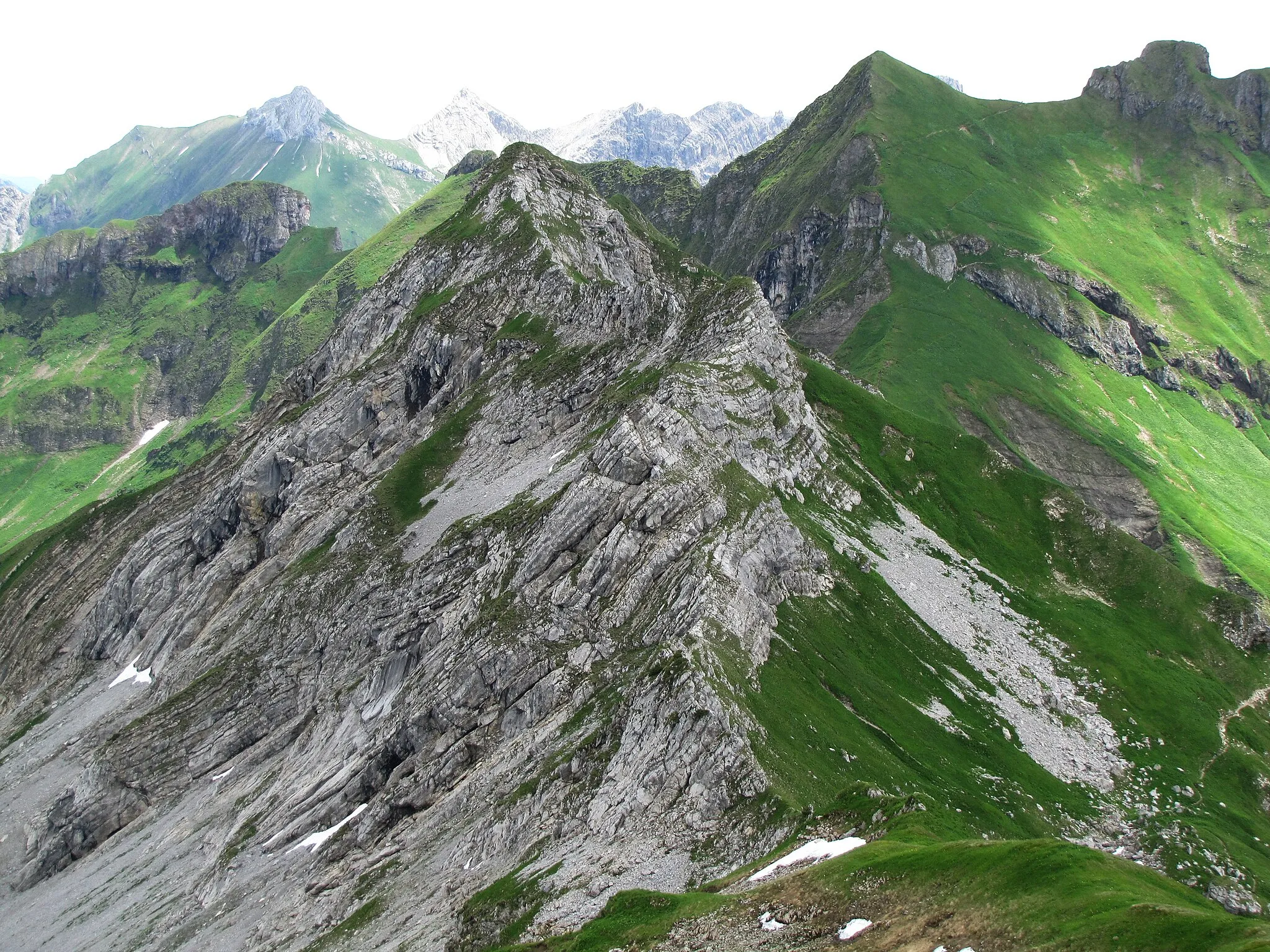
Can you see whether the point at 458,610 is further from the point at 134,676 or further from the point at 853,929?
the point at 134,676

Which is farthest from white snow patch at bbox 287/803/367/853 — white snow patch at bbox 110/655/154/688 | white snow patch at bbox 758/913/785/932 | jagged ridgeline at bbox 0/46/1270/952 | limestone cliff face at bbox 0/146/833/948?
white snow patch at bbox 110/655/154/688

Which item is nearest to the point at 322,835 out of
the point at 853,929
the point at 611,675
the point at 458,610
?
the point at 458,610

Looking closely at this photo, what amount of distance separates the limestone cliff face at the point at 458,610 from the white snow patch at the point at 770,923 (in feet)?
41.0

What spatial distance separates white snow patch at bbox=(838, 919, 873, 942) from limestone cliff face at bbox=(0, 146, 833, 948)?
1637 centimetres

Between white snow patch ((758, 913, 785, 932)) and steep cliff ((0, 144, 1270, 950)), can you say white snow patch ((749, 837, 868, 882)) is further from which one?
white snow patch ((758, 913, 785, 932))

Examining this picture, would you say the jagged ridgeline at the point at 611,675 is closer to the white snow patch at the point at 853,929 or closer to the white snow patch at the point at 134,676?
the white snow patch at the point at 853,929

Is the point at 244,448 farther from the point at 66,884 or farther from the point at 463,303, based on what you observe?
the point at 66,884

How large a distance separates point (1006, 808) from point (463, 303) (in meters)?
117

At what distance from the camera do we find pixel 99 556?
181250 mm

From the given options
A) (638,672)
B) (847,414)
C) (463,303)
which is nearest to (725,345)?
(847,414)

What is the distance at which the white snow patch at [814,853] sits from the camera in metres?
52.6

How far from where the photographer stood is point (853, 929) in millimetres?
41906

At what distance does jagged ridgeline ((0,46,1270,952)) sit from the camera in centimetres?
5944

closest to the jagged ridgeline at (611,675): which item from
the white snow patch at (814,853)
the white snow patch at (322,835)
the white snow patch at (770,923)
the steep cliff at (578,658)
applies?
the white snow patch at (770,923)
